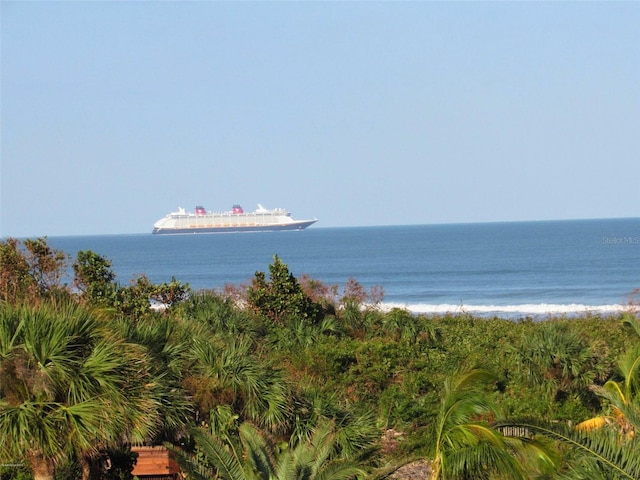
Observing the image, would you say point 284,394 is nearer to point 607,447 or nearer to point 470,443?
point 470,443

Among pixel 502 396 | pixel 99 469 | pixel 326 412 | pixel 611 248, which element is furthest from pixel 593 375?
pixel 611 248

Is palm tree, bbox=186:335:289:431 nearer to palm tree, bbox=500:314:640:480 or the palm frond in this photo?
palm tree, bbox=500:314:640:480

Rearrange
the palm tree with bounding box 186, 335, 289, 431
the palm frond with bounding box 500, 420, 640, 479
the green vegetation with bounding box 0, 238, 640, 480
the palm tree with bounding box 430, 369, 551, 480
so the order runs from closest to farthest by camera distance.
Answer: the palm frond with bounding box 500, 420, 640, 479
the green vegetation with bounding box 0, 238, 640, 480
the palm tree with bounding box 430, 369, 551, 480
the palm tree with bounding box 186, 335, 289, 431

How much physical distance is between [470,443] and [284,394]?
4.06 metres

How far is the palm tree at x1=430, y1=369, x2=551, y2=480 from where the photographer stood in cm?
936

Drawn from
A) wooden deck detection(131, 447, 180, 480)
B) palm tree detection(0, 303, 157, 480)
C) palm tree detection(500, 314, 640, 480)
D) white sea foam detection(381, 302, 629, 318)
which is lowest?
white sea foam detection(381, 302, 629, 318)

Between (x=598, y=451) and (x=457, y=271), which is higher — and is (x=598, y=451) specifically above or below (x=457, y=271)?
above

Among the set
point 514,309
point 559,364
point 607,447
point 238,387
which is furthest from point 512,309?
point 607,447

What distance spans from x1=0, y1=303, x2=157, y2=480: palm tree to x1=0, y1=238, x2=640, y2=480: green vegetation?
1 cm

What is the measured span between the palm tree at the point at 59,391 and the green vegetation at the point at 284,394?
0.01 m

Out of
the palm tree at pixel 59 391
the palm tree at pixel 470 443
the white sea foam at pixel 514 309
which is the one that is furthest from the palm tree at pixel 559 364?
the white sea foam at pixel 514 309

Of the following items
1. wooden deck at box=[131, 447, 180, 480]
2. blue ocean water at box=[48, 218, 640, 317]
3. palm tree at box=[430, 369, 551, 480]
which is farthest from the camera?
blue ocean water at box=[48, 218, 640, 317]

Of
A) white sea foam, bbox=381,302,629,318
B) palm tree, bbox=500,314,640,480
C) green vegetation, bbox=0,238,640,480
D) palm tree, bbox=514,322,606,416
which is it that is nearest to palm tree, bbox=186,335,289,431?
green vegetation, bbox=0,238,640,480

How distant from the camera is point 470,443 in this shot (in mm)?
9852
